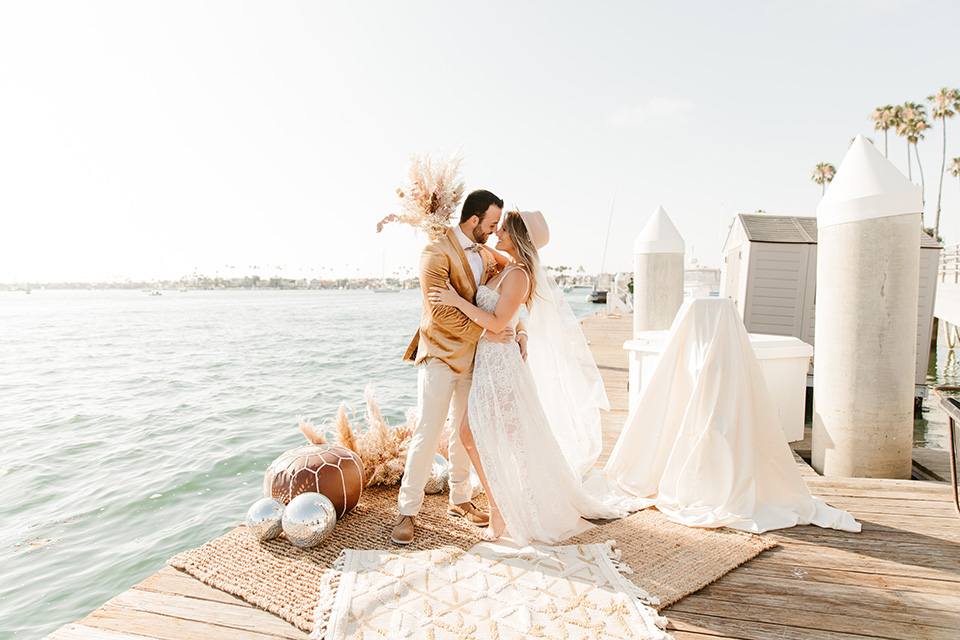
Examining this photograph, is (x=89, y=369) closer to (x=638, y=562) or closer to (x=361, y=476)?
(x=361, y=476)

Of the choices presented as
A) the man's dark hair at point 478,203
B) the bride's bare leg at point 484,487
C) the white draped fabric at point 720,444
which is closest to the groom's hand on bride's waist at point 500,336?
the bride's bare leg at point 484,487

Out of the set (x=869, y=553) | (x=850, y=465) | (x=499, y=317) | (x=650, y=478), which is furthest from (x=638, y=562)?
(x=850, y=465)

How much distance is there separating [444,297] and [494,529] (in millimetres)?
1473

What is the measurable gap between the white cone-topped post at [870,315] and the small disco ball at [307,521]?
420 centimetres

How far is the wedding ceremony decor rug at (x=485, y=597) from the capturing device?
7.43 ft

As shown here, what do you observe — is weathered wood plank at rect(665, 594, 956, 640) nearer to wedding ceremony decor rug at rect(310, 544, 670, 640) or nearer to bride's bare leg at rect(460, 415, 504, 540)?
wedding ceremony decor rug at rect(310, 544, 670, 640)

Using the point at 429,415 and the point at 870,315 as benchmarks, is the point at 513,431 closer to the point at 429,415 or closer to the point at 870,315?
the point at 429,415

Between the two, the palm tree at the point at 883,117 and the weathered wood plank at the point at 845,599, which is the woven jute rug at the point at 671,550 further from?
the palm tree at the point at 883,117

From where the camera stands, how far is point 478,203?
320 centimetres

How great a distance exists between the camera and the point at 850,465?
4.34 metres

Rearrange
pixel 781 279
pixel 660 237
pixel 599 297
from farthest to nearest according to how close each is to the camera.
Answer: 1. pixel 599 297
2. pixel 781 279
3. pixel 660 237

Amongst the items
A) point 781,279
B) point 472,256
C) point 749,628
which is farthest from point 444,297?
point 781,279

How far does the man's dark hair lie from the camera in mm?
3197

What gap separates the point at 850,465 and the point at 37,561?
716cm
